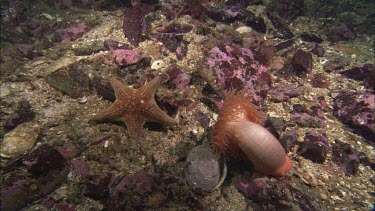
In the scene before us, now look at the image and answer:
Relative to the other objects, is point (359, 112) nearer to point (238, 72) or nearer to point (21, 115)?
point (238, 72)

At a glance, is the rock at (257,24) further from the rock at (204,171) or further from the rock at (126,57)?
the rock at (204,171)

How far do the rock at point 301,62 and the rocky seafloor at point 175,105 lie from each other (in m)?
0.03

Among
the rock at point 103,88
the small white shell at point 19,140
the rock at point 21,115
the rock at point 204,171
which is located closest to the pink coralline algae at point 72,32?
the rock at point 103,88

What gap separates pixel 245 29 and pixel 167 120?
12.2 ft

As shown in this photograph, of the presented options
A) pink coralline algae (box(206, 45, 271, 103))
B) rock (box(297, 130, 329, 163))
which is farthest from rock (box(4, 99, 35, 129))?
rock (box(297, 130, 329, 163))

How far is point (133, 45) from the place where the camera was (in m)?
5.06

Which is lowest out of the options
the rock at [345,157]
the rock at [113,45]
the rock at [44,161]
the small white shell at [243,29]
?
the rock at [44,161]

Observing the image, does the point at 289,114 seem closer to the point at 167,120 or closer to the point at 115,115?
Result: the point at 167,120

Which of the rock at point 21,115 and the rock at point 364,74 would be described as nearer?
the rock at point 21,115

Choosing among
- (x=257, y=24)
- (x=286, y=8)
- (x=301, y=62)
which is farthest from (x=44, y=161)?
(x=286, y=8)

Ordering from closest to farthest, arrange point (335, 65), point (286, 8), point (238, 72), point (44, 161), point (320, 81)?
point (44, 161) → point (238, 72) → point (320, 81) → point (335, 65) → point (286, 8)

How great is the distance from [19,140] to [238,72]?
12.0 ft

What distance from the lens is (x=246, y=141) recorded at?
2.88 meters

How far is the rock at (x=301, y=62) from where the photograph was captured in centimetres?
502
